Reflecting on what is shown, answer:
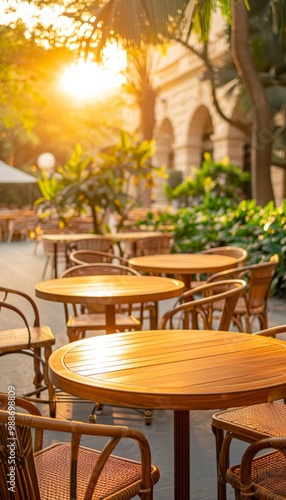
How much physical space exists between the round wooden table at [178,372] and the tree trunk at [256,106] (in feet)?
23.3

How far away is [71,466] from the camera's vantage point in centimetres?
215

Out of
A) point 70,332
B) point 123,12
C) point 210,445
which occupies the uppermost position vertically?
point 123,12

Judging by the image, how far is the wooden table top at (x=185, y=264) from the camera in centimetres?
586

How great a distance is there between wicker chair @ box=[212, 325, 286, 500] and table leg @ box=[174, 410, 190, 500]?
122mm

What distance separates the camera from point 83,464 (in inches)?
102

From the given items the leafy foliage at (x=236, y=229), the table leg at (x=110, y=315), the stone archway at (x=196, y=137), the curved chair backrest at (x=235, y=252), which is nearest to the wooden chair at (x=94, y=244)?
the curved chair backrest at (x=235, y=252)

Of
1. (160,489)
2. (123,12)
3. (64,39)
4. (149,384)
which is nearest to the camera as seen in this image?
(149,384)

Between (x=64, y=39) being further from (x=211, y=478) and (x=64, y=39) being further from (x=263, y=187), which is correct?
(x=211, y=478)

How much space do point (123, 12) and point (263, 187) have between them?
6295 millimetres

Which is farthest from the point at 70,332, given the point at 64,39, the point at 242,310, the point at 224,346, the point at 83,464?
the point at 64,39

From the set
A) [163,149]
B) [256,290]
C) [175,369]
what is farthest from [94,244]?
[163,149]

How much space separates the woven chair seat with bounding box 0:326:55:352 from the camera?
174 inches

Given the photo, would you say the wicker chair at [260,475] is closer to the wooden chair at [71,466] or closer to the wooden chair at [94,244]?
the wooden chair at [71,466]

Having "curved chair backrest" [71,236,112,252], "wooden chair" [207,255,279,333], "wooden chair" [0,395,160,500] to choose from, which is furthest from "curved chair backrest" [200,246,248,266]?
"wooden chair" [0,395,160,500]
